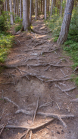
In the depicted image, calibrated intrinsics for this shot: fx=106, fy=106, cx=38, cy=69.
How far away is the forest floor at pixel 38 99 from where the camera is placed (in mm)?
3189

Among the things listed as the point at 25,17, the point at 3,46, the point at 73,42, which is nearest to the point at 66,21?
the point at 73,42

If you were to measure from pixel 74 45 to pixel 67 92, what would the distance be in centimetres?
407

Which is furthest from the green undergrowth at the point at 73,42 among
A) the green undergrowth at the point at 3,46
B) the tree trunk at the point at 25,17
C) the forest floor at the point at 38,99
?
the tree trunk at the point at 25,17

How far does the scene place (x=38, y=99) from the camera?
4.30 m

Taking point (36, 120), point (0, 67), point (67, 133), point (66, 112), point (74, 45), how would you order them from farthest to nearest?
point (74, 45) → point (0, 67) → point (66, 112) → point (36, 120) → point (67, 133)

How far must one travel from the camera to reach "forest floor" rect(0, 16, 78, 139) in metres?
3.19

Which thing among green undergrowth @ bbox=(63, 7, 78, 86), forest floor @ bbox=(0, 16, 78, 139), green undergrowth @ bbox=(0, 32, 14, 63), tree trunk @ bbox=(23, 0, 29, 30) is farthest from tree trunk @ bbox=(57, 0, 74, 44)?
tree trunk @ bbox=(23, 0, 29, 30)

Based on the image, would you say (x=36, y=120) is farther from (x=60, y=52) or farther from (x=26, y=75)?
(x=60, y=52)

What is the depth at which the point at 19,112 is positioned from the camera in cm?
377

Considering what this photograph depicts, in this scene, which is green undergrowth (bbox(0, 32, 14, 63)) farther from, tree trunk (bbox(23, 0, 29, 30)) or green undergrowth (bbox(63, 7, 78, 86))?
tree trunk (bbox(23, 0, 29, 30))

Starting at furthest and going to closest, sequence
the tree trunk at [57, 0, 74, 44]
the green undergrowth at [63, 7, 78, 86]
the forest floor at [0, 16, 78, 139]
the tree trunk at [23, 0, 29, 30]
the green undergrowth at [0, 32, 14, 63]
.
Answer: the tree trunk at [23, 0, 29, 30] → the tree trunk at [57, 0, 74, 44] → the green undergrowth at [63, 7, 78, 86] → the green undergrowth at [0, 32, 14, 63] → the forest floor at [0, 16, 78, 139]

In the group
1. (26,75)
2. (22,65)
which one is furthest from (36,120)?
(22,65)

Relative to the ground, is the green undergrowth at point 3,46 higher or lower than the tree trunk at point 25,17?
lower

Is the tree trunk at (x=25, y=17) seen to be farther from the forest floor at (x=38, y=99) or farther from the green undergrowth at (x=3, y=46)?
the forest floor at (x=38, y=99)
